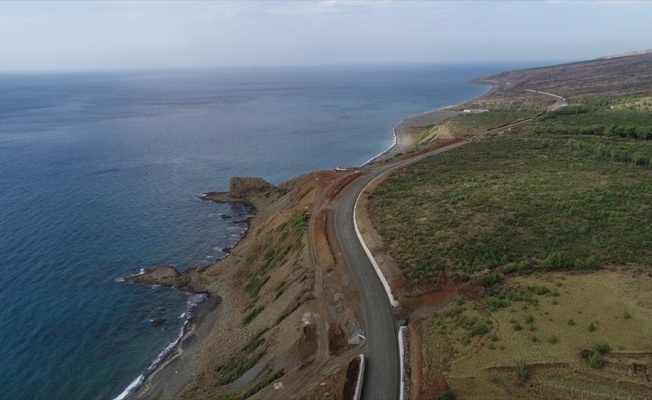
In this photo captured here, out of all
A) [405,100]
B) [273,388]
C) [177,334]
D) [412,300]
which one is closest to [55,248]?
[177,334]

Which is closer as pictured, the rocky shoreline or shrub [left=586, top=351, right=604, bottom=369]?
shrub [left=586, top=351, right=604, bottom=369]

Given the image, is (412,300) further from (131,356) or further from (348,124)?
(348,124)

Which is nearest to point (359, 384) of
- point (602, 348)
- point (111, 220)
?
point (602, 348)

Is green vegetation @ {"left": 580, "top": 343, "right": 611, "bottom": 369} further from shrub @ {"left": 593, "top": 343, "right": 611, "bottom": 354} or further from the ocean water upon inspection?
the ocean water

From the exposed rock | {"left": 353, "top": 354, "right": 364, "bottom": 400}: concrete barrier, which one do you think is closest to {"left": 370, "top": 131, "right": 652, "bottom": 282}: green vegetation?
{"left": 353, "top": 354, "right": 364, "bottom": 400}: concrete barrier

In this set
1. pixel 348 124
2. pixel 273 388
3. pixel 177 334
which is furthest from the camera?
pixel 348 124

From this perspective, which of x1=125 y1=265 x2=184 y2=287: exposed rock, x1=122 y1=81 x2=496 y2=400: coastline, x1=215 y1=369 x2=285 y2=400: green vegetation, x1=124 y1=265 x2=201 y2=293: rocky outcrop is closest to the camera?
x1=215 y1=369 x2=285 y2=400: green vegetation

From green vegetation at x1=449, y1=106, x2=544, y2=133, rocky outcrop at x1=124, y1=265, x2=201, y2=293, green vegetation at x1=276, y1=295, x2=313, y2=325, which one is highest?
green vegetation at x1=449, y1=106, x2=544, y2=133
